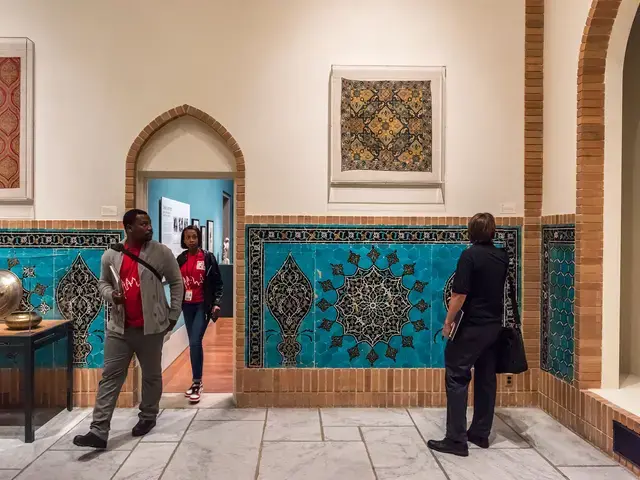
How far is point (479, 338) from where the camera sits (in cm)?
363

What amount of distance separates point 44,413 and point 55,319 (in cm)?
79

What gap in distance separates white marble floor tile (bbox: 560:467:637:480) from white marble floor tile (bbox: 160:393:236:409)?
2.75 meters

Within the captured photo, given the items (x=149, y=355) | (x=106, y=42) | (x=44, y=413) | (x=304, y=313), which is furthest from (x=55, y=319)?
(x=106, y=42)

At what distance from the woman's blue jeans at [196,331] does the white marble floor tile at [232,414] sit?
413 mm

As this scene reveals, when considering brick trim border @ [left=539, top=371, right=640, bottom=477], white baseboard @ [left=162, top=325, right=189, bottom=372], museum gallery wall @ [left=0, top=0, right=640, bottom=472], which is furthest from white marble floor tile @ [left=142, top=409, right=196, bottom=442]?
Result: brick trim border @ [left=539, top=371, right=640, bottom=477]

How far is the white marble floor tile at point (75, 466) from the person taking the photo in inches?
132

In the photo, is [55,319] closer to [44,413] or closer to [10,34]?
[44,413]

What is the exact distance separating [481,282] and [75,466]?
117 inches

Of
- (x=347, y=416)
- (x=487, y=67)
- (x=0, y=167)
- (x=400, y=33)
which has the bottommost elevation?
(x=347, y=416)

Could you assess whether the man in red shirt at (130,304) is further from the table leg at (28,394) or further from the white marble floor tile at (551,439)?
the white marble floor tile at (551,439)

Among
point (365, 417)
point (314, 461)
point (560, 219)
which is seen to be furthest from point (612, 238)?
point (314, 461)

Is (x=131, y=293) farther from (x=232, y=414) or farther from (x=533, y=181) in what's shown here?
(x=533, y=181)

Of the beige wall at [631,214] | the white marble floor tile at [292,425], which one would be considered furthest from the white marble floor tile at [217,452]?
the beige wall at [631,214]

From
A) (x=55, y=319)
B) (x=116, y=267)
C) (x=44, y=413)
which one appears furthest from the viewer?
(x=55, y=319)
